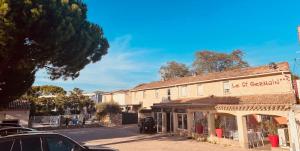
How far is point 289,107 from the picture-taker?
13055 millimetres

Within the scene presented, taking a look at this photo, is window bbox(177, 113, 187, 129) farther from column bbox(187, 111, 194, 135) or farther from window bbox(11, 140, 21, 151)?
window bbox(11, 140, 21, 151)

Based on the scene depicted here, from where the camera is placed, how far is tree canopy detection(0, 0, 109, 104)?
11258 millimetres

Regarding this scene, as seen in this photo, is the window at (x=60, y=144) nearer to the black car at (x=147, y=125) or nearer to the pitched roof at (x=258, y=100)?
the pitched roof at (x=258, y=100)

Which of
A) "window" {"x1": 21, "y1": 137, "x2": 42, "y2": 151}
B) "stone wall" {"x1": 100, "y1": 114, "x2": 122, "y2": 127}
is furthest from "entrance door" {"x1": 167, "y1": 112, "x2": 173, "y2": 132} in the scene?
"window" {"x1": 21, "y1": 137, "x2": 42, "y2": 151}

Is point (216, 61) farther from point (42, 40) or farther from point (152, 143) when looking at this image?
point (42, 40)

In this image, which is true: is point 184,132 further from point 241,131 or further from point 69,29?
point 69,29

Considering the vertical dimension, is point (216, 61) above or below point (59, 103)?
above

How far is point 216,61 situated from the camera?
166 feet

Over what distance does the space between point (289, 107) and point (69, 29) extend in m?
13.2

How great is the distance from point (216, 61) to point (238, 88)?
2707 cm

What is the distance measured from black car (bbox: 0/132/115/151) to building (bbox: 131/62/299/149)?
11973 millimetres

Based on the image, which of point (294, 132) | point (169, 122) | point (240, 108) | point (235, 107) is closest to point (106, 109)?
point (169, 122)

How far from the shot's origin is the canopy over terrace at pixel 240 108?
46.6 ft

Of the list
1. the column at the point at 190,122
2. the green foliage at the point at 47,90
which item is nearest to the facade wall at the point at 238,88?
the column at the point at 190,122
